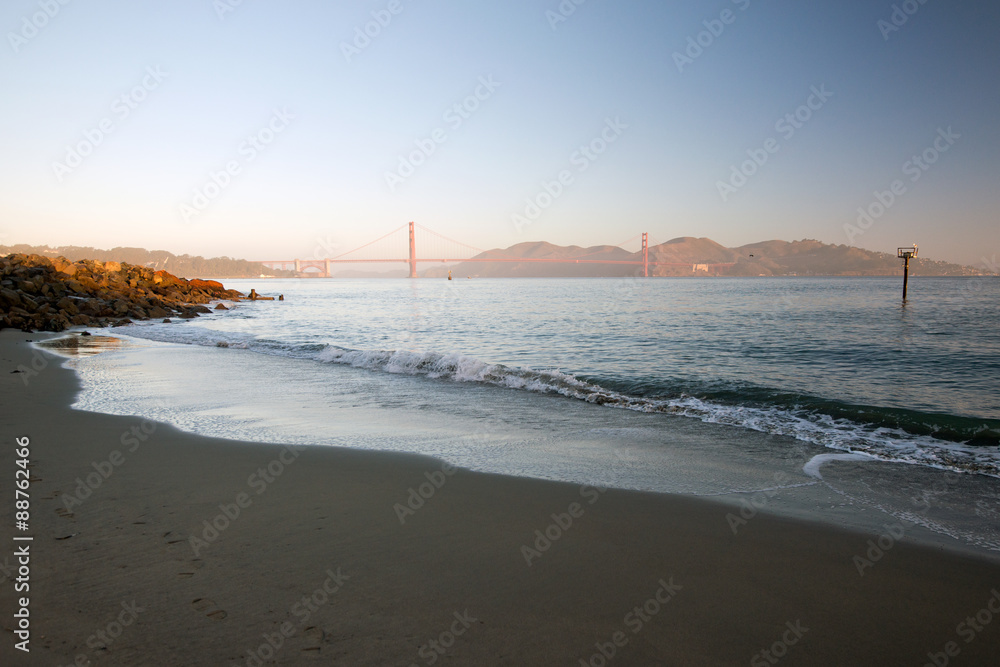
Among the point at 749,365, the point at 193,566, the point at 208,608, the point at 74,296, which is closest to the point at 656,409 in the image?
the point at 749,365

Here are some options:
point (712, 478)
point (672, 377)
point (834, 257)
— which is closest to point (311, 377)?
point (672, 377)

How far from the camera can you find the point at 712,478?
4355mm

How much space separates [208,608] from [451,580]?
107cm

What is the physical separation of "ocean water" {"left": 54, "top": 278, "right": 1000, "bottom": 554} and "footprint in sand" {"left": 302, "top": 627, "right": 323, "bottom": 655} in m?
2.46

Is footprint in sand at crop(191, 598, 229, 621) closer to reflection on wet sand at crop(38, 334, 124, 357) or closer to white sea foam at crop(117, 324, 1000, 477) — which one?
white sea foam at crop(117, 324, 1000, 477)

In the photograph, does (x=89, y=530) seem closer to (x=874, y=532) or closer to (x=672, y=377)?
(x=874, y=532)

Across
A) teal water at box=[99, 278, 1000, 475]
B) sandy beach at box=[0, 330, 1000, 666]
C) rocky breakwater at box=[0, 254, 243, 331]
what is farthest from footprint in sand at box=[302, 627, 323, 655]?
rocky breakwater at box=[0, 254, 243, 331]

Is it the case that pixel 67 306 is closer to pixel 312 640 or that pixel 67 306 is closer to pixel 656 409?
pixel 656 409

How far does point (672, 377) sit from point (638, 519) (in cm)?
→ 657

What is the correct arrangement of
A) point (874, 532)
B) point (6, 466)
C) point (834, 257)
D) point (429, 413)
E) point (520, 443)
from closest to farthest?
point (874, 532) < point (6, 466) < point (520, 443) < point (429, 413) < point (834, 257)

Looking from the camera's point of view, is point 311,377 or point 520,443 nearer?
point 520,443

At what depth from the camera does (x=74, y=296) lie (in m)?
21.2

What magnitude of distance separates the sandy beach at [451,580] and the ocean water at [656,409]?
74cm

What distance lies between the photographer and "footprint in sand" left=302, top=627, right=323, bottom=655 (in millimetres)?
2027
